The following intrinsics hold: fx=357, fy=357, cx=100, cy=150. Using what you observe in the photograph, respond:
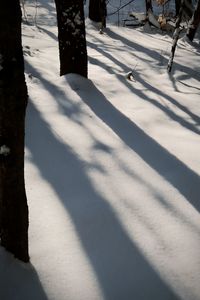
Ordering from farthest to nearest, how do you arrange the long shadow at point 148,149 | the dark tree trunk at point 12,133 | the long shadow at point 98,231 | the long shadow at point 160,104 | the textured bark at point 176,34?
the textured bark at point 176,34
the long shadow at point 160,104
the long shadow at point 148,149
the long shadow at point 98,231
the dark tree trunk at point 12,133

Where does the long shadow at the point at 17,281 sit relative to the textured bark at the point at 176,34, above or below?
below

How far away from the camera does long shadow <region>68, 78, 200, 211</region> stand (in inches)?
125

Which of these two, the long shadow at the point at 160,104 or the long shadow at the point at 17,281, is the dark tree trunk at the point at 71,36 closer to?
the long shadow at the point at 160,104

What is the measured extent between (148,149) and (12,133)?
2.20 metres

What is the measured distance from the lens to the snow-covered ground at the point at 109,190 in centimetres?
225

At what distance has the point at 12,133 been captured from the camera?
1.76 m

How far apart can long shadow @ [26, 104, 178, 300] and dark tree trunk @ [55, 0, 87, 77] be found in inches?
72.3

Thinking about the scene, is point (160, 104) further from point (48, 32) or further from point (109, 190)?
point (48, 32)

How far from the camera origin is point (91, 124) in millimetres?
4199

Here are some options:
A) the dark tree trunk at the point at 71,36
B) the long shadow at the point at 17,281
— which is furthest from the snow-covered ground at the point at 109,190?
the dark tree trunk at the point at 71,36

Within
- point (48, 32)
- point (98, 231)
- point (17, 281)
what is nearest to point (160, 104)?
point (98, 231)

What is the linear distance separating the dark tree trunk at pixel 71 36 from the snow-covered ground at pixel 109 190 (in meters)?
0.17

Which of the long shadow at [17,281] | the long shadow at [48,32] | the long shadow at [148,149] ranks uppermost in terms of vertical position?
the long shadow at [48,32]

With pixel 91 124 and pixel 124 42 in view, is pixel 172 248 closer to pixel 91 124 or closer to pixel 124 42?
pixel 91 124
